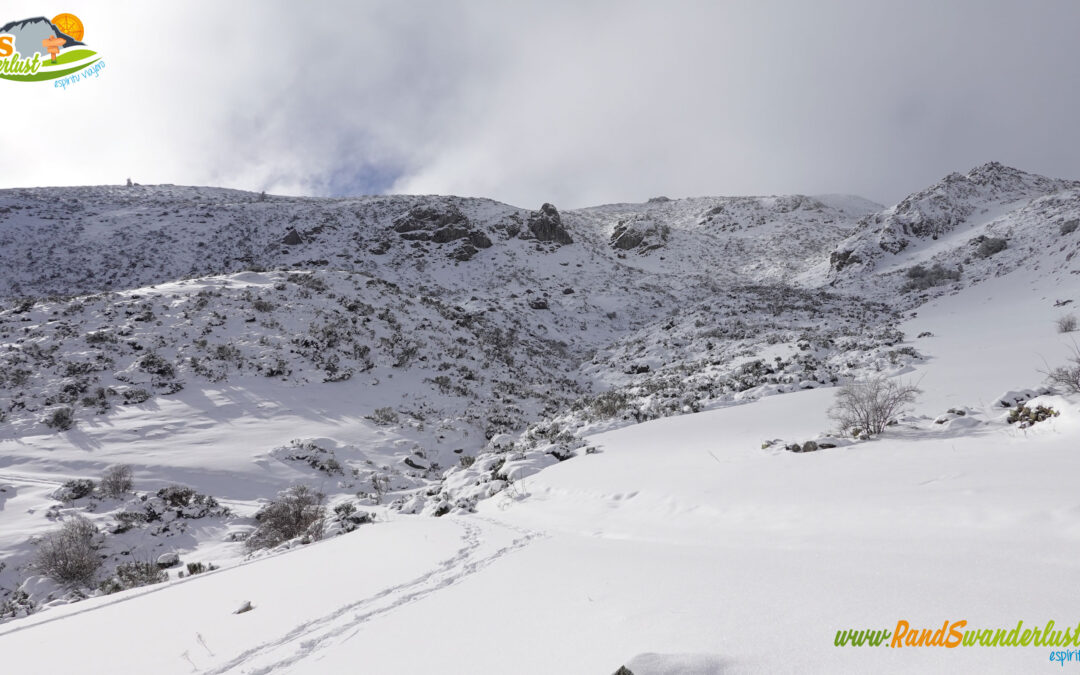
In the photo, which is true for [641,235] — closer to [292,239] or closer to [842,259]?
[842,259]

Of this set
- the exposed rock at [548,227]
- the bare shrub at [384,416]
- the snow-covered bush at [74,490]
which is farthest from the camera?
the exposed rock at [548,227]

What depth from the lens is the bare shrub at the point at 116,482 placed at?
8.92 m

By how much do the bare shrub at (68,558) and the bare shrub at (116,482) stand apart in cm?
171

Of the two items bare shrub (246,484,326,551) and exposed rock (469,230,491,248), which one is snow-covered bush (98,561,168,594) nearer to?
bare shrub (246,484,326,551)

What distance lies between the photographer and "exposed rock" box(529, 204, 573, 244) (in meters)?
49.2

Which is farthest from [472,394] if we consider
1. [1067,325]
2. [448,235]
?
[448,235]

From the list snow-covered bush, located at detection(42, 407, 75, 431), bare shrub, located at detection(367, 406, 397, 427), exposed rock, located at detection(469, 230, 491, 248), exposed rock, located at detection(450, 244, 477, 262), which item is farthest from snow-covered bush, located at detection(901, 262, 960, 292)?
snow-covered bush, located at detection(42, 407, 75, 431)

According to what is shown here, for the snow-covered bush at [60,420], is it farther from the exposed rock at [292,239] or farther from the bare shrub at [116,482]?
the exposed rock at [292,239]

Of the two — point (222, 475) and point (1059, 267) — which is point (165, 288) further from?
point (1059, 267)

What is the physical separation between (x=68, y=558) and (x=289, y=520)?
292 centimetres

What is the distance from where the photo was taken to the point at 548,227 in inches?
1946

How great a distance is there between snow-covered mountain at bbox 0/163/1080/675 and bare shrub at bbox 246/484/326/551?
14.0 inches

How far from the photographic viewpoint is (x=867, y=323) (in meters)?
23.1

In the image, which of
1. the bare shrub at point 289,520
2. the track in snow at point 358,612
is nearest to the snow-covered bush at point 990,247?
the track in snow at point 358,612
